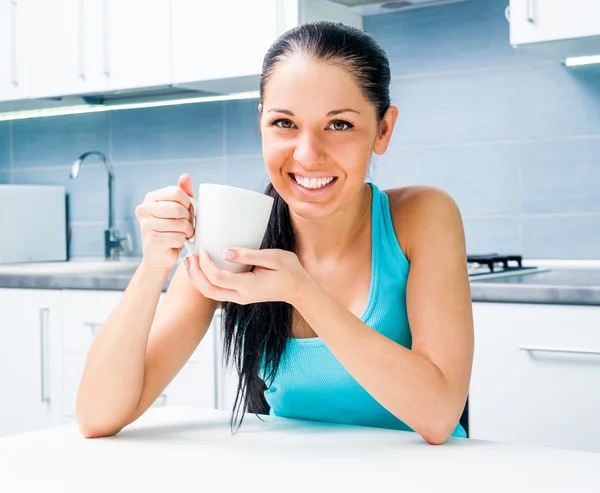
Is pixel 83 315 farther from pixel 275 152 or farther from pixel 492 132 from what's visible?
pixel 275 152

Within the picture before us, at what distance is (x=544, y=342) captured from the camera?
175 centimetres

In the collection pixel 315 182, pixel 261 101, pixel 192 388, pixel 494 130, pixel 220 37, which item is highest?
pixel 220 37

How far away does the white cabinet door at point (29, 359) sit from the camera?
2479 mm

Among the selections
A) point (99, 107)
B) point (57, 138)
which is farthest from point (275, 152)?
point (57, 138)

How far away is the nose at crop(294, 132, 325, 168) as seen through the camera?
1.10 meters

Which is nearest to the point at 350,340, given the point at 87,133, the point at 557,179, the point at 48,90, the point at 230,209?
the point at 230,209

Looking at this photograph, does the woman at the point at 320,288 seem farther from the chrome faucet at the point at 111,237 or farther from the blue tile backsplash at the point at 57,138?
the blue tile backsplash at the point at 57,138

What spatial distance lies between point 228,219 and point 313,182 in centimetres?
27

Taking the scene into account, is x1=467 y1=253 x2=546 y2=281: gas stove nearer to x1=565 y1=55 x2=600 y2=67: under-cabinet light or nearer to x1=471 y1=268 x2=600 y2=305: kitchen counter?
x1=471 y1=268 x2=600 y2=305: kitchen counter

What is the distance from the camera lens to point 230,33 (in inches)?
98.0

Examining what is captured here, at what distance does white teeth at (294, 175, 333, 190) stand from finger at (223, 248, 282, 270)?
199mm

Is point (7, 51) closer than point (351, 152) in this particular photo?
No

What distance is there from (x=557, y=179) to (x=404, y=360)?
4.66ft

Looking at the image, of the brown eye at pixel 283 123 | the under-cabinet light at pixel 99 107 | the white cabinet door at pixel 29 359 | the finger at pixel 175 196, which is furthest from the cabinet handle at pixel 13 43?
the finger at pixel 175 196
